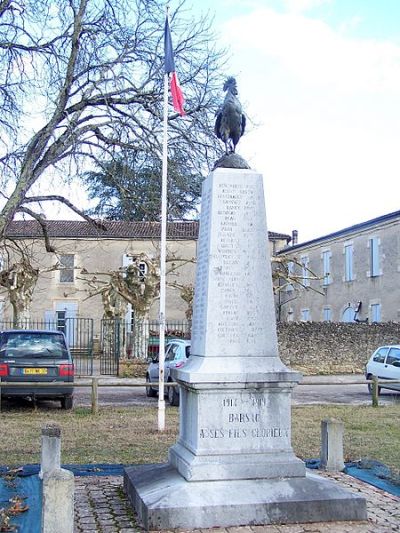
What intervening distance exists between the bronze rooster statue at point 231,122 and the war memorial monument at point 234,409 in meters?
0.45

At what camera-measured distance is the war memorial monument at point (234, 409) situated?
603 centimetres

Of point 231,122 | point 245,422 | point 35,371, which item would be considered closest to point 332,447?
point 245,422

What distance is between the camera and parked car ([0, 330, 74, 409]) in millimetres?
13758

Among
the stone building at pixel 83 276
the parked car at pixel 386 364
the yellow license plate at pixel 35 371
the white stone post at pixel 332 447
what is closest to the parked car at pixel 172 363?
the yellow license plate at pixel 35 371

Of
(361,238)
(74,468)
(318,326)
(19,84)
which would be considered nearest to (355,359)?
(318,326)

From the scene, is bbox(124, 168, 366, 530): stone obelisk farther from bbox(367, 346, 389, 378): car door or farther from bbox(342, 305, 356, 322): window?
bbox(342, 305, 356, 322): window

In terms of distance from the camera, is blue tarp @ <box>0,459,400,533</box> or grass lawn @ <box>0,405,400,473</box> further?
grass lawn @ <box>0,405,400,473</box>

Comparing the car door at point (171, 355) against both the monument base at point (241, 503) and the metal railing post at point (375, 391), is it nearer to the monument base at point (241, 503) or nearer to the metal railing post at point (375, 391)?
the metal railing post at point (375, 391)

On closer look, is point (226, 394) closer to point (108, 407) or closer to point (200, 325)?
point (200, 325)

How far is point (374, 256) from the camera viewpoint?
33406 mm

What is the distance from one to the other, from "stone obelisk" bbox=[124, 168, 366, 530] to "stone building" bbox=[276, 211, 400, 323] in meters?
21.8

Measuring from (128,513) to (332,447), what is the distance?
9.76 feet

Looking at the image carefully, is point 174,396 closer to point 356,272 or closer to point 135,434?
point 135,434

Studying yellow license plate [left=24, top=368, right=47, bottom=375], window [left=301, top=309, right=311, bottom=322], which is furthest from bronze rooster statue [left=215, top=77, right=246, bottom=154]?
window [left=301, top=309, right=311, bottom=322]
